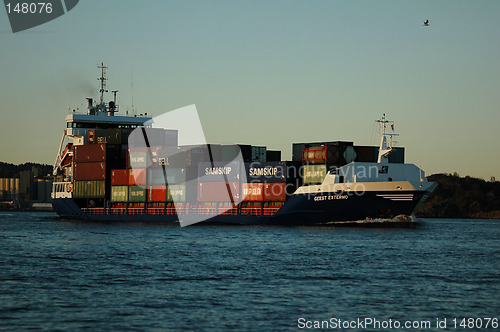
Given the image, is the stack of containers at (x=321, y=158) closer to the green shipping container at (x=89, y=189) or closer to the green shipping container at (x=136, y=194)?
the green shipping container at (x=136, y=194)

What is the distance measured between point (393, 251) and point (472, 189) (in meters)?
118

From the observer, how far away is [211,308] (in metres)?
24.4

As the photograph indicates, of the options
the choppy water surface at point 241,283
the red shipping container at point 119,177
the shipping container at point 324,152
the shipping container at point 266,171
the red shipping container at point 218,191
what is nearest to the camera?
the choppy water surface at point 241,283

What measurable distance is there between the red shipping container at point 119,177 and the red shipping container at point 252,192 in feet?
52.2

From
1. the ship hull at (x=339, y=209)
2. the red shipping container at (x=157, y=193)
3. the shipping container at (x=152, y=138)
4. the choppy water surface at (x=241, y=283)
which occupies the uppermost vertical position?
the shipping container at (x=152, y=138)

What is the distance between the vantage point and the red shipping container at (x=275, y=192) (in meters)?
63.5

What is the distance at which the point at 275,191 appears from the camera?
6378 cm

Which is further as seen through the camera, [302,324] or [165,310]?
[165,310]

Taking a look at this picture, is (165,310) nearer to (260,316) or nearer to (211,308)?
(211,308)

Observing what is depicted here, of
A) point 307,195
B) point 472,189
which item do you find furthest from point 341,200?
point 472,189

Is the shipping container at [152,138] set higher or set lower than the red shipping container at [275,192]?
higher

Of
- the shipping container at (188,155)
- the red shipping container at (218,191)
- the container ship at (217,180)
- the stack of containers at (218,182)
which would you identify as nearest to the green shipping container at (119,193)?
the container ship at (217,180)

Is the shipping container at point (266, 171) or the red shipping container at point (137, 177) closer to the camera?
the shipping container at point (266, 171)

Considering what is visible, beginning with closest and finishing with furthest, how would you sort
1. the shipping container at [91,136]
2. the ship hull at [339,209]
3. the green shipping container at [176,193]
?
the ship hull at [339,209], the green shipping container at [176,193], the shipping container at [91,136]
